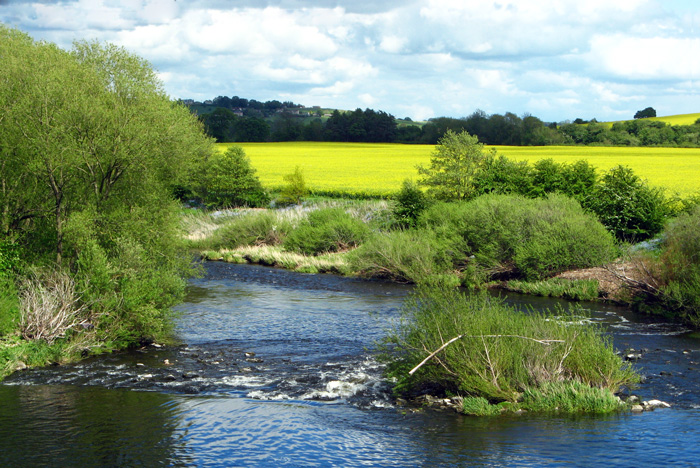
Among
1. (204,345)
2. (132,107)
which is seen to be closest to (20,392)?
(204,345)

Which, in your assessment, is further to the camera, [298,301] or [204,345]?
[298,301]

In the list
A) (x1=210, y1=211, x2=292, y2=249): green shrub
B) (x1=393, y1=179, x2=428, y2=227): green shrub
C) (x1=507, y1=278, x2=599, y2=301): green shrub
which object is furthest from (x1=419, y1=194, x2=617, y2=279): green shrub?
(x1=210, y1=211, x2=292, y2=249): green shrub

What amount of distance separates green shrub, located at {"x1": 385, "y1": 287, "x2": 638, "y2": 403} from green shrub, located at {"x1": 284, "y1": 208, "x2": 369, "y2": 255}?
2411cm

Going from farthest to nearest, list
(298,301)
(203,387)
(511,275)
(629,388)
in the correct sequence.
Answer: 1. (511,275)
2. (298,301)
3. (203,387)
4. (629,388)

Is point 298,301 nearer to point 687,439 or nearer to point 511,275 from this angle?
point 511,275

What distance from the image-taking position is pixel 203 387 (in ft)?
53.1

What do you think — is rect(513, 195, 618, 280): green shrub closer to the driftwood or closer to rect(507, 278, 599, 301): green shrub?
rect(507, 278, 599, 301): green shrub

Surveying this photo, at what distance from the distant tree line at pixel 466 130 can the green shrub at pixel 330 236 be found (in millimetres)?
51954

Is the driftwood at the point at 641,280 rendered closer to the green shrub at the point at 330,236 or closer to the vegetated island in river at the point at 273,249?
the vegetated island in river at the point at 273,249

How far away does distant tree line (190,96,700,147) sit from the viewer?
315ft

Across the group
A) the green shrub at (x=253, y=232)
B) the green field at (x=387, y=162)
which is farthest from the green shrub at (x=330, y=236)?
the green field at (x=387, y=162)

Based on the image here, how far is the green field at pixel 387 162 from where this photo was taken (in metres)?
57.7

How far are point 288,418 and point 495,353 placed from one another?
453 cm

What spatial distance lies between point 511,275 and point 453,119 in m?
86.6
